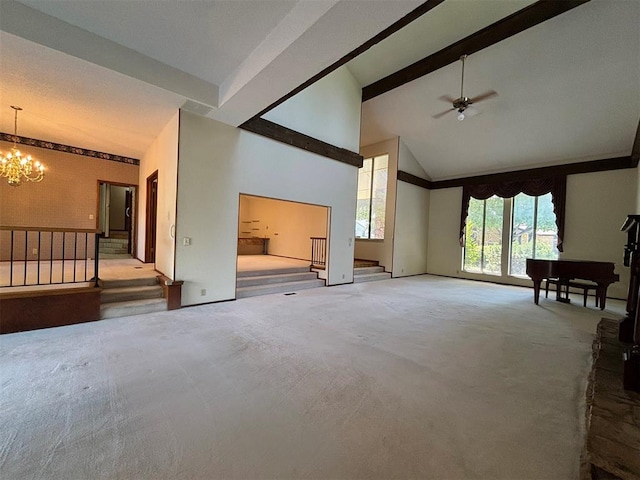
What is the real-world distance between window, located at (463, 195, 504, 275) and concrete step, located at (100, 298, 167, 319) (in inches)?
338

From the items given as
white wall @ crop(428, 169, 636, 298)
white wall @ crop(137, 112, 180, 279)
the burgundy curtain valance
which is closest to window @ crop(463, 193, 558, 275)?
the burgundy curtain valance

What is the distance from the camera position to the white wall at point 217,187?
443 centimetres

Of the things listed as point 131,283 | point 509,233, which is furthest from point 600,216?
point 131,283

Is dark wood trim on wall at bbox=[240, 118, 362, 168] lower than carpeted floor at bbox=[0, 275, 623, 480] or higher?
higher

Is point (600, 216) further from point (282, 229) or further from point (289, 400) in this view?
point (282, 229)

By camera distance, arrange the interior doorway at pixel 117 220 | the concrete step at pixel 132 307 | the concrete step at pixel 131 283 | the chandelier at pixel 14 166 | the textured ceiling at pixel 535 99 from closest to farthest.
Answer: the concrete step at pixel 132 307 → the concrete step at pixel 131 283 → the textured ceiling at pixel 535 99 → the chandelier at pixel 14 166 → the interior doorway at pixel 117 220

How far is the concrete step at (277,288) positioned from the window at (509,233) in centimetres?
534

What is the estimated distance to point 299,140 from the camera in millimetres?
5879

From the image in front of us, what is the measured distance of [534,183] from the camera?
25.1ft

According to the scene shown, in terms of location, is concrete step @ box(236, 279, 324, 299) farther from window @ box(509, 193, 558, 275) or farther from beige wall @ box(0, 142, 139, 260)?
window @ box(509, 193, 558, 275)

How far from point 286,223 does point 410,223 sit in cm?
426

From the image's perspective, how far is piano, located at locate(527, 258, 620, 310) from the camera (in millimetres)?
5031

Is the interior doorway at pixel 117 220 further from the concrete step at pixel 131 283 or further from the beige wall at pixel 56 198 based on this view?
the concrete step at pixel 131 283

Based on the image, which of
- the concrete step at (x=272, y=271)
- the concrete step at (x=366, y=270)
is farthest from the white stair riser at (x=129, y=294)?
the concrete step at (x=366, y=270)
